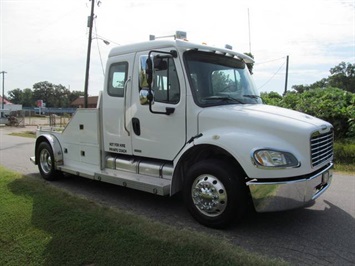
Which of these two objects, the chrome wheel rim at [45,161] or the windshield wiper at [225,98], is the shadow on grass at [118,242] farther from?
the chrome wheel rim at [45,161]

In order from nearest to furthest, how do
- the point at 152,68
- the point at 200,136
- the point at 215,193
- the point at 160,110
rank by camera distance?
the point at 215,193, the point at 200,136, the point at 152,68, the point at 160,110

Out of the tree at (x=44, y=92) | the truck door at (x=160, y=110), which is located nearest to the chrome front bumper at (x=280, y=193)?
the truck door at (x=160, y=110)

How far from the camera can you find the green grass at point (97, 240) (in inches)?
146

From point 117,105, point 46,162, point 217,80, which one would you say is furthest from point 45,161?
point 217,80

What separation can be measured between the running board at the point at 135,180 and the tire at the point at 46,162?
124 centimetres

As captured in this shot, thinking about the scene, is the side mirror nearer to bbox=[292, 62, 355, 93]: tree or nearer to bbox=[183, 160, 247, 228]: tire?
bbox=[183, 160, 247, 228]: tire

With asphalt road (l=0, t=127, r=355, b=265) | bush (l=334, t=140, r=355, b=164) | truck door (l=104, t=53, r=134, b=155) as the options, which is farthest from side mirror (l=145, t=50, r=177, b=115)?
bush (l=334, t=140, r=355, b=164)

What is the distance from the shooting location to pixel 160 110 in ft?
16.8

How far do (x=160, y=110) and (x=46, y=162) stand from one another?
3780 mm

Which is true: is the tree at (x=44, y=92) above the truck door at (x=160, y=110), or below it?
above

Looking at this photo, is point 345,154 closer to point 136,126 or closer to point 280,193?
point 280,193

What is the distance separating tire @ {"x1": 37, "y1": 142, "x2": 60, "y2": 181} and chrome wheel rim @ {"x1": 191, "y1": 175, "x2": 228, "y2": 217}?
391cm

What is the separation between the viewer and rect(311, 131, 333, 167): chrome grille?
4228 mm

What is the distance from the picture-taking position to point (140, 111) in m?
5.42
